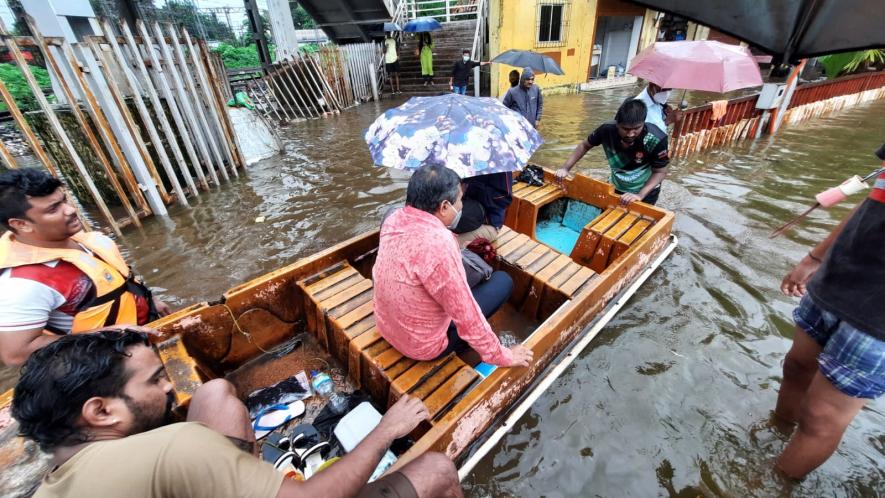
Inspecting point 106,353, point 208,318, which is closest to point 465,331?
point 106,353

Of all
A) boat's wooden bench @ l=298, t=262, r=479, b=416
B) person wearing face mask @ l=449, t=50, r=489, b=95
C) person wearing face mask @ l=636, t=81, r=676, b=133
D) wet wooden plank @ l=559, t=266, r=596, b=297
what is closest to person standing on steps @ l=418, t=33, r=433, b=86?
person wearing face mask @ l=449, t=50, r=489, b=95

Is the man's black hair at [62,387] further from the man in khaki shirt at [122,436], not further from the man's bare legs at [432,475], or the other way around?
the man's bare legs at [432,475]

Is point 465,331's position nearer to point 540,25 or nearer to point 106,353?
point 106,353

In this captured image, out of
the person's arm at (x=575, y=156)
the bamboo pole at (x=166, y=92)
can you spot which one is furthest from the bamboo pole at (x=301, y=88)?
the person's arm at (x=575, y=156)

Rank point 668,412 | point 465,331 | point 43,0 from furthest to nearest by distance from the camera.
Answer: point 43,0 → point 668,412 → point 465,331

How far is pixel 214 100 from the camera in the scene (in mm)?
6254

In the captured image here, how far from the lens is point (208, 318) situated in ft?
8.39

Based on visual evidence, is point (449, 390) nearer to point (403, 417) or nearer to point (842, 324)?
point (403, 417)

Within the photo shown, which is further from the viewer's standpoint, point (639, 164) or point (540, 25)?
point (540, 25)

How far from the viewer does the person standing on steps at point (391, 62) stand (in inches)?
537

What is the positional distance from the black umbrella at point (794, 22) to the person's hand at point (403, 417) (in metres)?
3.48

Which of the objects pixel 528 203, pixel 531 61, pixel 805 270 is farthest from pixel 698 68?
pixel 805 270

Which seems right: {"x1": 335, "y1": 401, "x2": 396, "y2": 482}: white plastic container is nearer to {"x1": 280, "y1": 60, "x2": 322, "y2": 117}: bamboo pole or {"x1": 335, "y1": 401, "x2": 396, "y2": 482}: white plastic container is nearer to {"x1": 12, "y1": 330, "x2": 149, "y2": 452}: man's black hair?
{"x1": 12, "y1": 330, "x2": 149, "y2": 452}: man's black hair

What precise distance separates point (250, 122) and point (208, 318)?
6.91m
